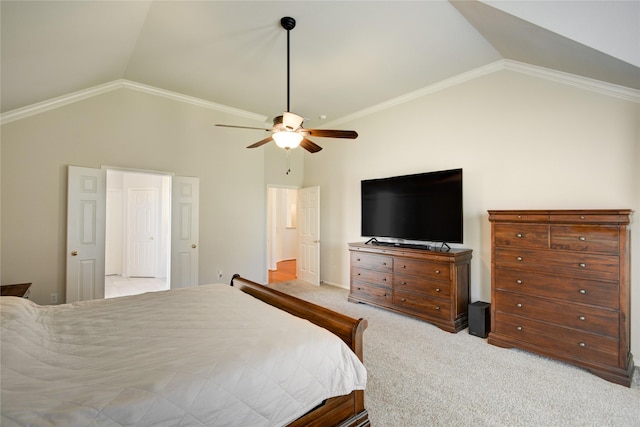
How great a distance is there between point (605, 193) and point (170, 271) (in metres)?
5.45

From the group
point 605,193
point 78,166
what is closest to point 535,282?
point 605,193

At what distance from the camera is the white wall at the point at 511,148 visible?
2.84 m

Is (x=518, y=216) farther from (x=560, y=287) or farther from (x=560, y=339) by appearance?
(x=560, y=339)

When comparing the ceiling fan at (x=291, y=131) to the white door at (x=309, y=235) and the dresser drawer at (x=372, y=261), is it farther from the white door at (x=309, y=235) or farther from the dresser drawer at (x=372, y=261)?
the white door at (x=309, y=235)

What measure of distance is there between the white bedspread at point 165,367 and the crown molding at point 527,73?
346 centimetres

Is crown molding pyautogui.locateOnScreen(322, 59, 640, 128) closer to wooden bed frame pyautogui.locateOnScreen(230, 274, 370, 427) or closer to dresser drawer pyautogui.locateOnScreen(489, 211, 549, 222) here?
dresser drawer pyautogui.locateOnScreen(489, 211, 549, 222)

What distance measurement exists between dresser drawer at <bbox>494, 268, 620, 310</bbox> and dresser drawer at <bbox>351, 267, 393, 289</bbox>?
55.7 inches

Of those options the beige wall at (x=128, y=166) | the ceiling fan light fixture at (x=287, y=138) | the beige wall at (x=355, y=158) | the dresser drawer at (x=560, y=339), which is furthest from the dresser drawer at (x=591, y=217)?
the beige wall at (x=128, y=166)

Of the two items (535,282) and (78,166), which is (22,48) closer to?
(78,166)

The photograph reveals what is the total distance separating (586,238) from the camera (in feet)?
8.57

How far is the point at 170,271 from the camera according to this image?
4.53 meters

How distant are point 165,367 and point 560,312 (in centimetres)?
326

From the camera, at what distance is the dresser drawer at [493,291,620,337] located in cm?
250

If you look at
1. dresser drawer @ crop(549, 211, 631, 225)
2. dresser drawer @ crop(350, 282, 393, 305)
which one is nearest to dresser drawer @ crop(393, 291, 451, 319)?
dresser drawer @ crop(350, 282, 393, 305)
